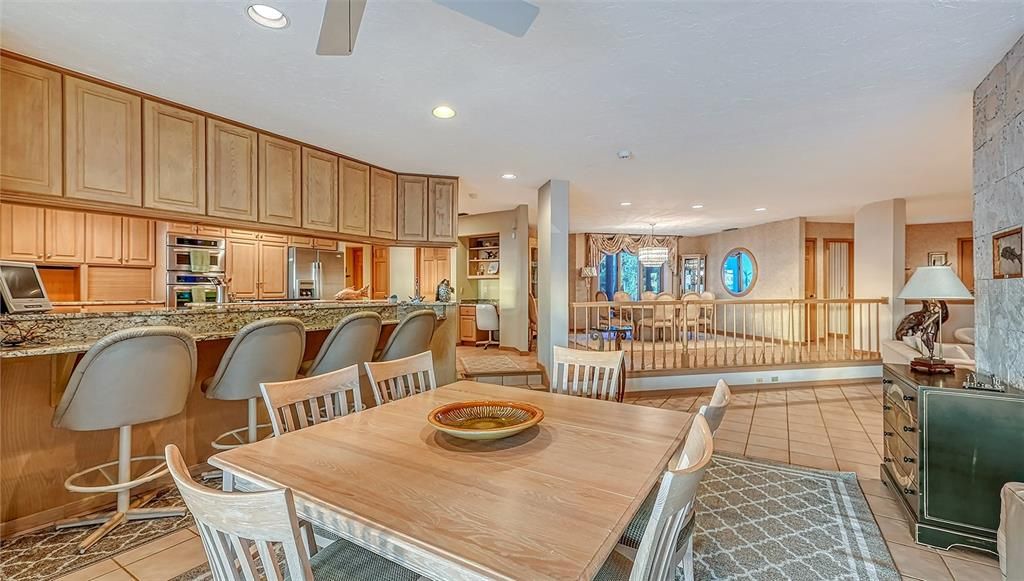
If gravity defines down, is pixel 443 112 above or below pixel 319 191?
above

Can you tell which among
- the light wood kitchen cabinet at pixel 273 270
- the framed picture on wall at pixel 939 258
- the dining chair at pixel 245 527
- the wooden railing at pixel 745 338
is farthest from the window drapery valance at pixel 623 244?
the dining chair at pixel 245 527

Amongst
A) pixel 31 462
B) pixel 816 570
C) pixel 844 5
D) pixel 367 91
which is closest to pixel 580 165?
pixel 367 91

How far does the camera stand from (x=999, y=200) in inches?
85.8

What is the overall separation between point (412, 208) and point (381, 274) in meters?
3.06

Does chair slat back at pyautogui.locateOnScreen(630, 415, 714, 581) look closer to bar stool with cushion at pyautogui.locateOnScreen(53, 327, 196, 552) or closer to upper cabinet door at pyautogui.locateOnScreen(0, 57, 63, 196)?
bar stool with cushion at pyautogui.locateOnScreen(53, 327, 196, 552)

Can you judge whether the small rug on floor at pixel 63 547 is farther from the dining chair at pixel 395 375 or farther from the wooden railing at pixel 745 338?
the wooden railing at pixel 745 338

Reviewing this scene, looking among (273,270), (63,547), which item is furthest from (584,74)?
(273,270)

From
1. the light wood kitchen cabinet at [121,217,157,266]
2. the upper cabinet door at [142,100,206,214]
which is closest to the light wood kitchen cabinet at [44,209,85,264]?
the light wood kitchen cabinet at [121,217,157,266]

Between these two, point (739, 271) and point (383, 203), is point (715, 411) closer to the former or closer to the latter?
point (383, 203)

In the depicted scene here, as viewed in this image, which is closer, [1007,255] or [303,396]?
[303,396]

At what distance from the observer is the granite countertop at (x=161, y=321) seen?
198 centimetres

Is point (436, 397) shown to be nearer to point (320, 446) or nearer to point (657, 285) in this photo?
point (320, 446)

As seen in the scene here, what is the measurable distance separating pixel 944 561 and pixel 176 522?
3844 mm

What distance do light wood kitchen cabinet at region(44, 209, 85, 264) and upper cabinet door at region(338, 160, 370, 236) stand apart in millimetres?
2737
